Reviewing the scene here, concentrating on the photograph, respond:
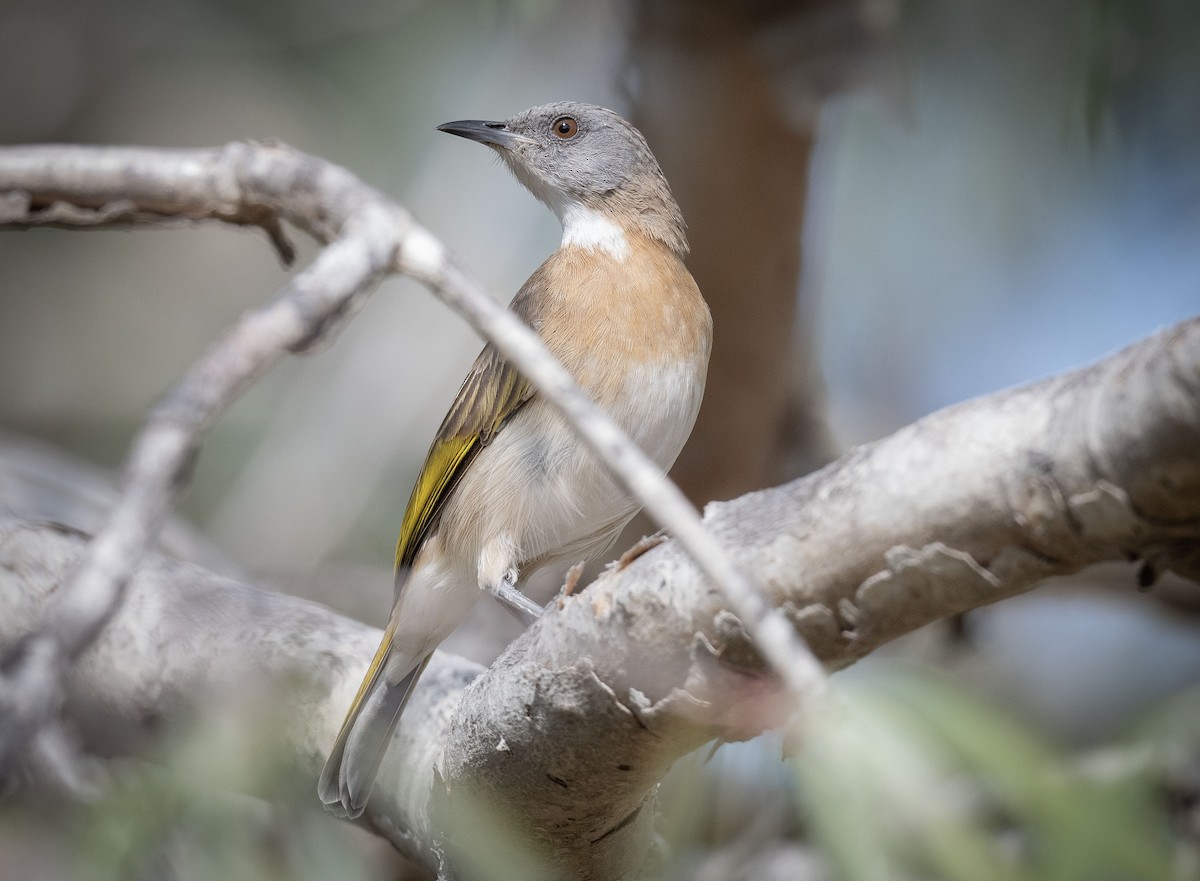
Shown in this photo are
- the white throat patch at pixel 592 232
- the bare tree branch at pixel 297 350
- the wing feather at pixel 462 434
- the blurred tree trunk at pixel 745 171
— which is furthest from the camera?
the blurred tree trunk at pixel 745 171

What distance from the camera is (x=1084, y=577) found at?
419 centimetres

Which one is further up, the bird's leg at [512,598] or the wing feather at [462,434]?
the wing feather at [462,434]

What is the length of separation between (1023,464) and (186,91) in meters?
7.14

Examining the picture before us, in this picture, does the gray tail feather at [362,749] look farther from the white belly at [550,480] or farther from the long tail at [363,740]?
the white belly at [550,480]

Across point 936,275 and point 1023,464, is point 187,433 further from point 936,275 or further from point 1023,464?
point 936,275

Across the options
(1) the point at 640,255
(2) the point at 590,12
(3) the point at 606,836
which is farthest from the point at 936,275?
(3) the point at 606,836

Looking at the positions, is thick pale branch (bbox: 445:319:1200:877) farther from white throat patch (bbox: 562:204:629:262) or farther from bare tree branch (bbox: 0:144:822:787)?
white throat patch (bbox: 562:204:629:262)

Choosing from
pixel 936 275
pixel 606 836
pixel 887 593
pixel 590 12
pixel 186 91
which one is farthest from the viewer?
pixel 186 91

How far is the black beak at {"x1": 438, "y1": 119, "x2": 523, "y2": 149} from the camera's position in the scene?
3951 millimetres

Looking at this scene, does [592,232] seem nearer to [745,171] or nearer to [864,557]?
[745,171]

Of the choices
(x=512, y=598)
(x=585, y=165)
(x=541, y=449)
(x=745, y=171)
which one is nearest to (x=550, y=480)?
(x=541, y=449)

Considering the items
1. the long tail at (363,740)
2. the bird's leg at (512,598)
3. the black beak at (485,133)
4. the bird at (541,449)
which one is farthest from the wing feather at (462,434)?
the black beak at (485,133)

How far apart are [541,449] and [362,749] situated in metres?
0.96

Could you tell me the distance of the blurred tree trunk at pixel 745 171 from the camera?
448cm
